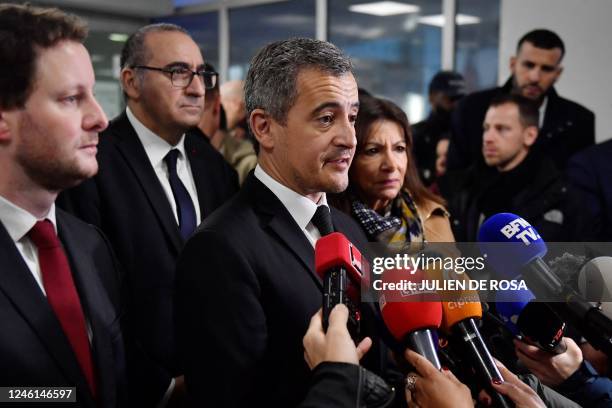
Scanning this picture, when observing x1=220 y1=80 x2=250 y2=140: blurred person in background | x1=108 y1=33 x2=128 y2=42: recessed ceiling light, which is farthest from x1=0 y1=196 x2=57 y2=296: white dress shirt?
x1=108 y1=33 x2=128 y2=42: recessed ceiling light

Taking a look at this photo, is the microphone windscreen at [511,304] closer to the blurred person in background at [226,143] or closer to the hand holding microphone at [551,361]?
the hand holding microphone at [551,361]

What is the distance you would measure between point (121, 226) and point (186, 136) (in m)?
0.56

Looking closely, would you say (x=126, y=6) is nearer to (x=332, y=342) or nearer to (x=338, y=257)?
(x=338, y=257)

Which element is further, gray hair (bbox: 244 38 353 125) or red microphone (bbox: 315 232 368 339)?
gray hair (bbox: 244 38 353 125)

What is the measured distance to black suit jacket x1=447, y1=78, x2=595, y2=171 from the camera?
3496mm

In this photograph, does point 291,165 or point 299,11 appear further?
point 299,11

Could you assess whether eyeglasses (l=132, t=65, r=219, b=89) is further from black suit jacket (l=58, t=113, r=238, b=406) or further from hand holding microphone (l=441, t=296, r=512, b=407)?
hand holding microphone (l=441, t=296, r=512, b=407)

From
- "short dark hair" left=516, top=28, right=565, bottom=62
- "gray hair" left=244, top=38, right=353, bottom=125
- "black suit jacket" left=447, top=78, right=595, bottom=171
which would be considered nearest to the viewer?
"gray hair" left=244, top=38, right=353, bottom=125

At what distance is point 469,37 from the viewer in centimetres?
557

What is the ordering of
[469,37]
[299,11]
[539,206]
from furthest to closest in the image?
[299,11] < [469,37] < [539,206]

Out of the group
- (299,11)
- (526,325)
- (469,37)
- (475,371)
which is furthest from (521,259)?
(299,11)

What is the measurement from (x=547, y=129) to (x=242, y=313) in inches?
106

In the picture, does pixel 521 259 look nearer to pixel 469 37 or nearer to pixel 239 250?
pixel 239 250

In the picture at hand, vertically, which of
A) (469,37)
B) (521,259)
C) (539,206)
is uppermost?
(469,37)
